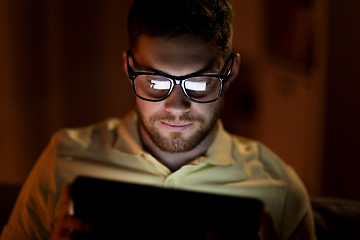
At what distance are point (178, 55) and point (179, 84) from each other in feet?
0.25

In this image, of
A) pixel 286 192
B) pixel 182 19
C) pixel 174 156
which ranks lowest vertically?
pixel 286 192

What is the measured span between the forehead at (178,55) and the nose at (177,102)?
49 mm

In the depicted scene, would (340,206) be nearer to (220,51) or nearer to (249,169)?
(249,169)

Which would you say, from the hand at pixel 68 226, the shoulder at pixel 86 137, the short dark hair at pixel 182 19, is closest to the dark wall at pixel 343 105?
the short dark hair at pixel 182 19

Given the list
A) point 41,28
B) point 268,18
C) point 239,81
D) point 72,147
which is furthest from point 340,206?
point 41,28

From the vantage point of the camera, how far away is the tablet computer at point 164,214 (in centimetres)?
94

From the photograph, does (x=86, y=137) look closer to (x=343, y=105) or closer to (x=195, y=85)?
(x=195, y=85)

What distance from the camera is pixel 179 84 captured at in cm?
98

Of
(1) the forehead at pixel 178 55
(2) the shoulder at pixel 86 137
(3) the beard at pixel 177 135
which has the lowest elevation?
(2) the shoulder at pixel 86 137

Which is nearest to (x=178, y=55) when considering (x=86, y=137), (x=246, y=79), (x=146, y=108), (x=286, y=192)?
(x=146, y=108)

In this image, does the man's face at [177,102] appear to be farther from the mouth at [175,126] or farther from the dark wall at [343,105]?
the dark wall at [343,105]

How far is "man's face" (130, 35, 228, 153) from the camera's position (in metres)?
0.97

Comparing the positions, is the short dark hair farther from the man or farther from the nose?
the nose

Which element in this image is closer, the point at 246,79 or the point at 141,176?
the point at 141,176
